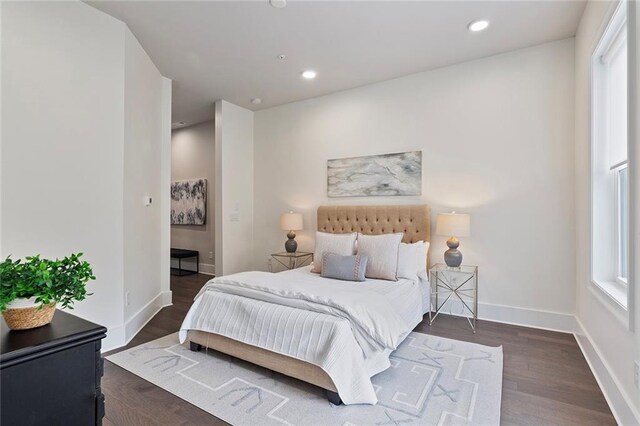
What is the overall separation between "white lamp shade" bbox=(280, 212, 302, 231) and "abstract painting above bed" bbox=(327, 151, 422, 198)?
1.96 feet

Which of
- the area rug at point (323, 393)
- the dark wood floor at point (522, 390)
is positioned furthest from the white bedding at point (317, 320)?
the dark wood floor at point (522, 390)

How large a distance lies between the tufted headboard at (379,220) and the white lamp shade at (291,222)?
1.07ft

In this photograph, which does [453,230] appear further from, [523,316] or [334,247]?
[334,247]

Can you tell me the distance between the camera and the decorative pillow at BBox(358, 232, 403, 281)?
134 inches

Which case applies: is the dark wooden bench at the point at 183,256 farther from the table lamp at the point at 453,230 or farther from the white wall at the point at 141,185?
the table lamp at the point at 453,230

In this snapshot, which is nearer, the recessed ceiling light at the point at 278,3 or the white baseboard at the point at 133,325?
the recessed ceiling light at the point at 278,3

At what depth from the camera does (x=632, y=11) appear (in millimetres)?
1720

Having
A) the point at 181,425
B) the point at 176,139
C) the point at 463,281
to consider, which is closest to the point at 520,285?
the point at 463,281

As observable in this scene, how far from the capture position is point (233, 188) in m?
5.26

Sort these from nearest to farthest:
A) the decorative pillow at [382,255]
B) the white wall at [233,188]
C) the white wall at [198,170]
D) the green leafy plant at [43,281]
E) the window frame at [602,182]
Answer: the green leafy plant at [43,281], the window frame at [602,182], the decorative pillow at [382,255], the white wall at [233,188], the white wall at [198,170]

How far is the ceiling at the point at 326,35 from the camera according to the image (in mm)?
2791

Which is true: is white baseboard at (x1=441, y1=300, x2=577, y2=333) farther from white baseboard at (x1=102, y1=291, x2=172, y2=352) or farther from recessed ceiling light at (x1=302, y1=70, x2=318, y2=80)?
white baseboard at (x1=102, y1=291, x2=172, y2=352)

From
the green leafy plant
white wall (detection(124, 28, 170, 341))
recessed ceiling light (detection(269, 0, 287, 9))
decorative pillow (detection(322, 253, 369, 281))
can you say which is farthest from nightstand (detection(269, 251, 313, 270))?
the green leafy plant

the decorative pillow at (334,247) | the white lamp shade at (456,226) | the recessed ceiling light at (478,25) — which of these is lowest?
the decorative pillow at (334,247)
